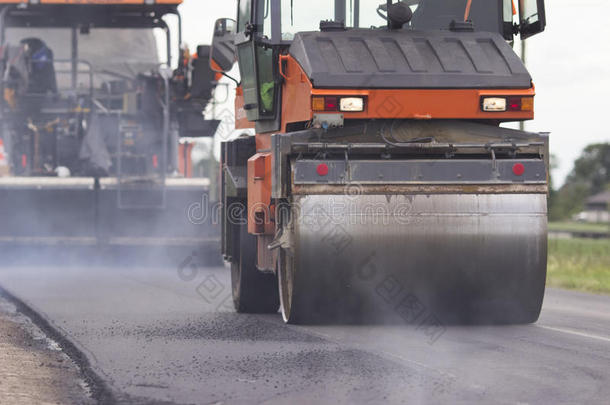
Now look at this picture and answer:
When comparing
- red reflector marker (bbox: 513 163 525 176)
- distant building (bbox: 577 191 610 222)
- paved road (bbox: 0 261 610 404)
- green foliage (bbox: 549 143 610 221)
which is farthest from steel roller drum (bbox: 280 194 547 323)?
distant building (bbox: 577 191 610 222)

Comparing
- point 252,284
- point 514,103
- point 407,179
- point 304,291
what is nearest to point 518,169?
point 514,103

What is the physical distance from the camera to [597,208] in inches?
5723

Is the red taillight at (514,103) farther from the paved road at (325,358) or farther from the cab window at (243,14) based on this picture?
the cab window at (243,14)

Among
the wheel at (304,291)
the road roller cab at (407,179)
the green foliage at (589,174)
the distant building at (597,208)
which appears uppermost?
the road roller cab at (407,179)

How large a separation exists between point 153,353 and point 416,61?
2858mm

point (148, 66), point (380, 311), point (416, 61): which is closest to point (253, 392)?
point (380, 311)

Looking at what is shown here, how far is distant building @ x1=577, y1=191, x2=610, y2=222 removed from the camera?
142 metres

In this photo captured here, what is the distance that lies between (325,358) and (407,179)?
5.57 feet

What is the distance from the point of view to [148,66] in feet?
65.4

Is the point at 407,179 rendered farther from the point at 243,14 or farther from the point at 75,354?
the point at 243,14

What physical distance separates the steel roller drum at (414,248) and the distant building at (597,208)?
135458 mm

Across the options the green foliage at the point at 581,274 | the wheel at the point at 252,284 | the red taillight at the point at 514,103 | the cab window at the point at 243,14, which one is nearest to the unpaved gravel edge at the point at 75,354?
the wheel at the point at 252,284

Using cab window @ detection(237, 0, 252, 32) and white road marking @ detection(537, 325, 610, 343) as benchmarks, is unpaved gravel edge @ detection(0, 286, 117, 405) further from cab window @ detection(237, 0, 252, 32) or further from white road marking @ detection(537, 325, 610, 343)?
white road marking @ detection(537, 325, 610, 343)

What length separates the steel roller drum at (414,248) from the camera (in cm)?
853
